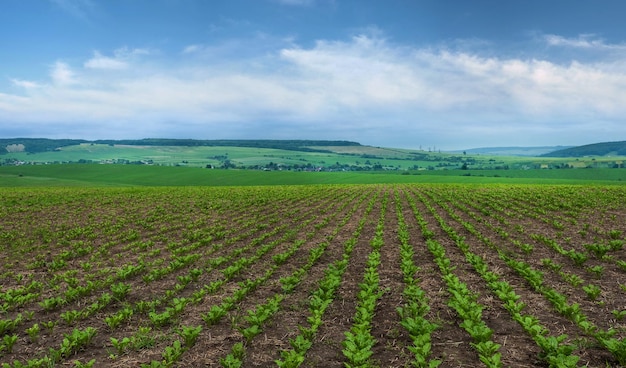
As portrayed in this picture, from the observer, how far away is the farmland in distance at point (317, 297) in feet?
19.8

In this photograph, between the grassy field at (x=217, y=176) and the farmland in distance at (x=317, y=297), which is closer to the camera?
the farmland in distance at (x=317, y=297)

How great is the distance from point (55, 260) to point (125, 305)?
6226mm

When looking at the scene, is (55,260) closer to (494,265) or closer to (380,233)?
(380,233)

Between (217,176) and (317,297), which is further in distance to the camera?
(217,176)

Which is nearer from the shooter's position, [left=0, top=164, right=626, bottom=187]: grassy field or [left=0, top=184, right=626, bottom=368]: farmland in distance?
[left=0, top=184, right=626, bottom=368]: farmland in distance

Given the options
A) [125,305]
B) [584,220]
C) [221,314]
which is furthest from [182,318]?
[584,220]

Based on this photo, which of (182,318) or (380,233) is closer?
(182,318)

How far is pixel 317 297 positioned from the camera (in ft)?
26.6

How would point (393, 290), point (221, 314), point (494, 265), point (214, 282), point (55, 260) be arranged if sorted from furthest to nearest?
point (55, 260)
point (494, 265)
point (214, 282)
point (393, 290)
point (221, 314)

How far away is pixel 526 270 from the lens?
969 centimetres

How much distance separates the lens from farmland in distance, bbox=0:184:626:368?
6.04 metres

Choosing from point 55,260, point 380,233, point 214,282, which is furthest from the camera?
point 380,233

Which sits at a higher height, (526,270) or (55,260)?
(526,270)

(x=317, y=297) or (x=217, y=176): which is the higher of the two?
(x=317, y=297)
